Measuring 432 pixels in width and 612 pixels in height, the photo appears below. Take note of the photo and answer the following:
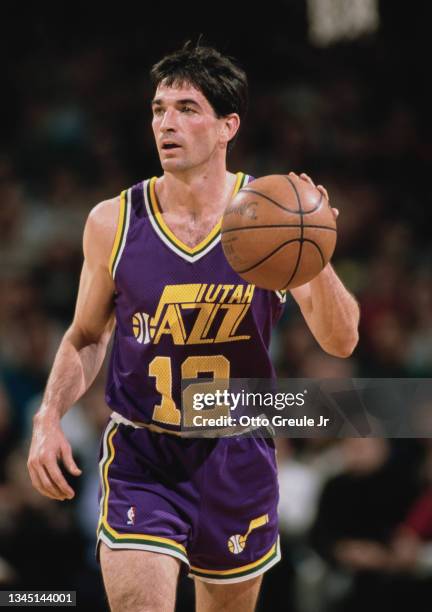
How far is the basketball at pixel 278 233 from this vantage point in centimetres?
382

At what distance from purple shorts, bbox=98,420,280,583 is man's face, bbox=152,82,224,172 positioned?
1.13 meters

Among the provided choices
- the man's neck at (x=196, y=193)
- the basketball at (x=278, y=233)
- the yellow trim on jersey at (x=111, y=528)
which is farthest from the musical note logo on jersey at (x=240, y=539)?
the man's neck at (x=196, y=193)

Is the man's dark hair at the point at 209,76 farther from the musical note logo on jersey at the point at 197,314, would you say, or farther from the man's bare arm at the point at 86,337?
the musical note logo on jersey at the point at 197,314

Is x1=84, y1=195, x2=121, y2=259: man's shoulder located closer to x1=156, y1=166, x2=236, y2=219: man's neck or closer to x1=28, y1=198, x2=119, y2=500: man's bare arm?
x1=28, y1=198, x2=119, y2=500: man's bare arm

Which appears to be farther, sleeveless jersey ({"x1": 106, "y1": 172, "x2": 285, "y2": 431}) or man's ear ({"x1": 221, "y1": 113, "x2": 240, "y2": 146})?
man's ear ({"x1": 221, "y1": 113, "x2": 240, "y2": 146})

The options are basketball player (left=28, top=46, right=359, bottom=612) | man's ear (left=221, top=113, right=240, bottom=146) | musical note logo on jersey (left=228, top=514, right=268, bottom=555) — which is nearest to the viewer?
basketball player (left=28, top=46, right=359, bottom=612)

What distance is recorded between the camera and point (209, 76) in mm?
4363

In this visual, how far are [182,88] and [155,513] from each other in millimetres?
1739

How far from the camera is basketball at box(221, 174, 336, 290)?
3.82m

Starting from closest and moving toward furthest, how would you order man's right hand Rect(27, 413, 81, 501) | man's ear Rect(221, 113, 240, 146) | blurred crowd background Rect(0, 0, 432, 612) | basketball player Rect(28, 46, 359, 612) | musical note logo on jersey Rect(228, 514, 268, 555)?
man's right hand Rect(27, 413, 81, 501) < basketball player Rect(28, 46, 359, 612) < musical note logo on jersey Rect(228, 514, 268, 555) < man's ear Rect(221, 113, 240, 146) < blurred crowd background Rect(0, 0, 432, 612)

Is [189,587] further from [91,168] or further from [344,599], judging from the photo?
[91,168]

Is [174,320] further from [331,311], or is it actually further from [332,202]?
[332,202]

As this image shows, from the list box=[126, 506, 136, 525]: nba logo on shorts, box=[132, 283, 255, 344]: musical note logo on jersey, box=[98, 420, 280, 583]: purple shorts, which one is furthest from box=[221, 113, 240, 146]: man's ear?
box=[126, 506, 136, 525]: nba logo on shorts

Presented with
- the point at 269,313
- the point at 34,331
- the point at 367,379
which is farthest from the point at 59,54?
the point at 269,313
